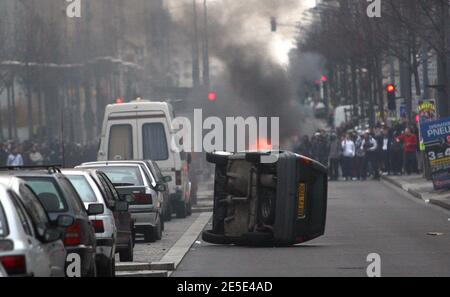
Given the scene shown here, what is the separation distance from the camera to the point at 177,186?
31.4 meters

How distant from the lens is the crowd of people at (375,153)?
155 feet

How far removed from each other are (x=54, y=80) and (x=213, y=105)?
13.7 meters

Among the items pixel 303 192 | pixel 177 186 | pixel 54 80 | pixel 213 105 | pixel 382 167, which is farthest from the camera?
pixel 54 80

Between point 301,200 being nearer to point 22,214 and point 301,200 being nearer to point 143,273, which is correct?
point 143,273

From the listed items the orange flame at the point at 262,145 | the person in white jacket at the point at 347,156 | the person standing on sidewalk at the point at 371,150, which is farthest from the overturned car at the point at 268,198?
the orange flame at the point at 262,145

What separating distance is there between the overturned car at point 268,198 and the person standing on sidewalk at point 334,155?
2786 centimetres

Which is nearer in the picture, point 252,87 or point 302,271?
point 302,271

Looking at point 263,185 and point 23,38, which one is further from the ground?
point 23,38

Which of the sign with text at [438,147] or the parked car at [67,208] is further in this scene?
the sign with text at [438,147]

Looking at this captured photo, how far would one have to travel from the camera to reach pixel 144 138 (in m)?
31.9

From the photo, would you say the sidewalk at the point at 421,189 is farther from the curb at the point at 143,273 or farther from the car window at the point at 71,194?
the car window at the point at 71,194
